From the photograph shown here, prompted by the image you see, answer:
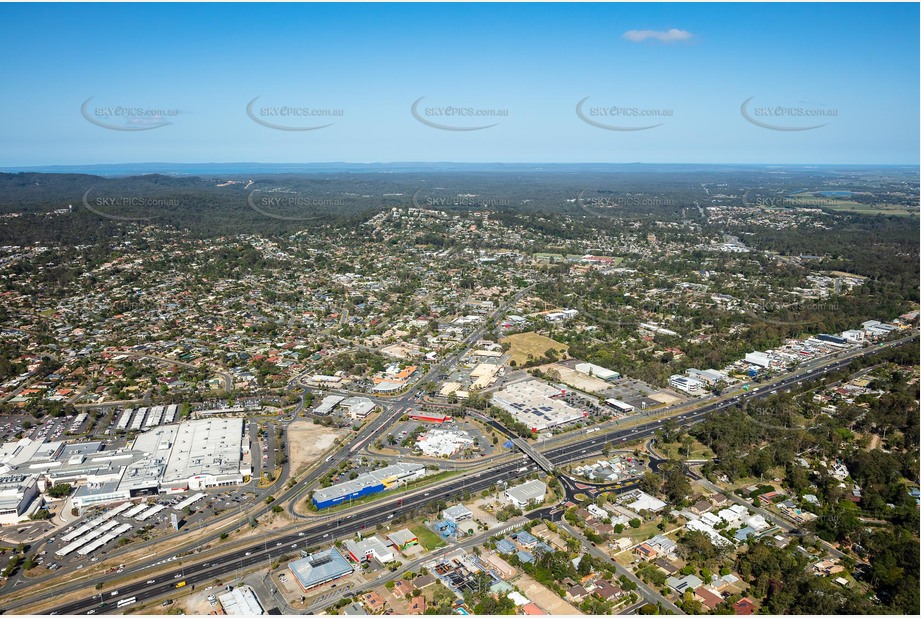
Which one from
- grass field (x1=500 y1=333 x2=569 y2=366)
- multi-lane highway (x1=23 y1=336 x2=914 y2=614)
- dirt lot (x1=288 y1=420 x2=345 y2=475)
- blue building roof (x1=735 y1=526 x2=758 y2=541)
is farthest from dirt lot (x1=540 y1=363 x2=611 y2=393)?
dirt lot (x1=288 y1=420 x2=345 y2=475)

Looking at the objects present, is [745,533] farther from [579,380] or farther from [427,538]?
[579,380]

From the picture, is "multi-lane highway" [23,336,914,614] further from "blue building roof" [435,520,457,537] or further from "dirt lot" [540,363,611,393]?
"dirt lot" [540,363,611,393]

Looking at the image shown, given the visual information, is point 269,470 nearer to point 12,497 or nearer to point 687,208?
point 12,497

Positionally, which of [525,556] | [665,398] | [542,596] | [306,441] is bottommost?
[542,596]

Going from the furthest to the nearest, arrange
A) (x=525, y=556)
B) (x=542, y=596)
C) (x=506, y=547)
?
(x=506, y=547), (x=525, y=556), (x=542, y=596)

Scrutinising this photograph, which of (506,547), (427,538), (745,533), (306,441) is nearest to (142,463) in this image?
(306,441)

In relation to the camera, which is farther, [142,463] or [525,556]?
[142,463]
